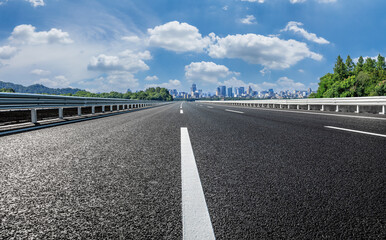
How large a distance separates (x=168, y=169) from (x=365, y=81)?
282 ft

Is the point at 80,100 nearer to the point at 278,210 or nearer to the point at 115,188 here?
the point at 115,188

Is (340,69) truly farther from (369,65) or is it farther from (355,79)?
(355,79)

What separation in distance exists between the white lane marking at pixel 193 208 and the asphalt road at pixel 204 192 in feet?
0.13

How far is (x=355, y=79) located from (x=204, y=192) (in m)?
87.1

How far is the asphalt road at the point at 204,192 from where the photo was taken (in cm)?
143

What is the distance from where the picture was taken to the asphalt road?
56.4 inches

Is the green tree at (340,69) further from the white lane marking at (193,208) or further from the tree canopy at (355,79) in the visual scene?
the white lane marking at (193,208)

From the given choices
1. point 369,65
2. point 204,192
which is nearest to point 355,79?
point 369,65

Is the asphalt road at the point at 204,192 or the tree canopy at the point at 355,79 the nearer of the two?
the asphalt road at the point at 204,192

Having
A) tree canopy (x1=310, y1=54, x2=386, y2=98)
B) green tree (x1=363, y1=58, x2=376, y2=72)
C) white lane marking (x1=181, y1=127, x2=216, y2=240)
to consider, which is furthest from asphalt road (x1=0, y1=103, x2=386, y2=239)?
green tree (x1=363, y1=58, x2=376, y2=72)

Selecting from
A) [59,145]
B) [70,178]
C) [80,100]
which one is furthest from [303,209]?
[80,100]

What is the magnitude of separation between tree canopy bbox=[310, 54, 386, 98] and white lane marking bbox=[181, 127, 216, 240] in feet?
238

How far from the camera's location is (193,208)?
66.1 inches

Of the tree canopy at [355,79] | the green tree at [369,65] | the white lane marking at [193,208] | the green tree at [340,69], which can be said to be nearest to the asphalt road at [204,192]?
the white lane marking at [193,208]
